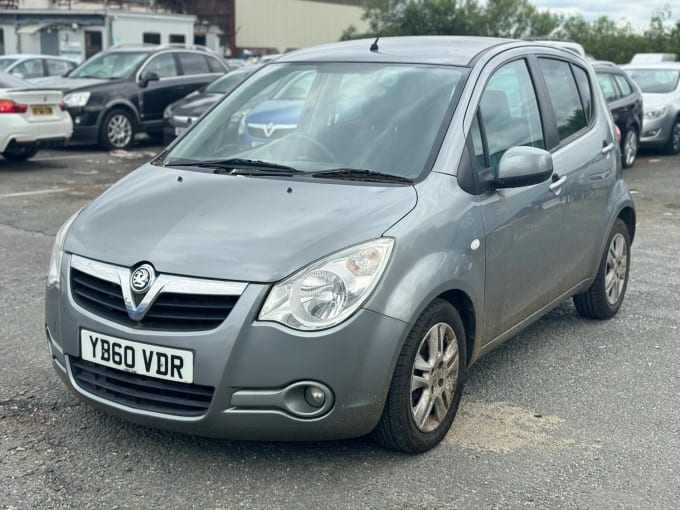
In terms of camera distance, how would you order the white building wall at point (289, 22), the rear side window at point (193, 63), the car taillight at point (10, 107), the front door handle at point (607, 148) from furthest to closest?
the white building wall at point (289, 22)
the rear side window at point (193, 63)
the car taillight at point (10, 107)
the front door handle at point (607, 148)

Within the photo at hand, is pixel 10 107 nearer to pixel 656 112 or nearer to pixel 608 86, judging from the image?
pixel 608 86

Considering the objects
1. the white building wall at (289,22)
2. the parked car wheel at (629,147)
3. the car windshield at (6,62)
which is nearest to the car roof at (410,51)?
the parked car wheel at (629,147)

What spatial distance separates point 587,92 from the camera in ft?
18.5

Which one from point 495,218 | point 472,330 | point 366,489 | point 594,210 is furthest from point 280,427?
point 594,210

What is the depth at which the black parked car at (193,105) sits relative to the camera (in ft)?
48.6

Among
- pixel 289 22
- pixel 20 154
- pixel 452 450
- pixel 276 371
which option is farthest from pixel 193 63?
pixel 289 22

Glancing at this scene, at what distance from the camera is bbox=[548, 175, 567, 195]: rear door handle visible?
15.5ft

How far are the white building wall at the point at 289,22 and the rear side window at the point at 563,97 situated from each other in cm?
4616

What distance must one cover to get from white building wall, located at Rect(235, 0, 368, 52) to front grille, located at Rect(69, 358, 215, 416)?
4796 centimetres

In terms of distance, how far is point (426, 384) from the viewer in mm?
Result: 3715

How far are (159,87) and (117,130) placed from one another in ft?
3.92

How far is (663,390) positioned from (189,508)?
2547 mm

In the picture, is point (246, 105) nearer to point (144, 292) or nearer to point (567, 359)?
point (144, 292)

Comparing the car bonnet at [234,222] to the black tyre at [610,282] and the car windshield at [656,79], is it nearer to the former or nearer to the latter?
the black tyre at [610,282]
